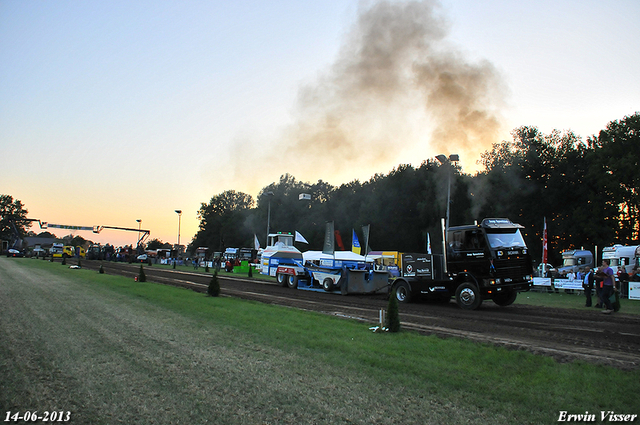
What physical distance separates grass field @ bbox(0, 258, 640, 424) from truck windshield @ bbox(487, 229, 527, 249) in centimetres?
753

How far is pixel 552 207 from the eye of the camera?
168 feet

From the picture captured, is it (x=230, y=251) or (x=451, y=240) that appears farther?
(x=230, y=251)

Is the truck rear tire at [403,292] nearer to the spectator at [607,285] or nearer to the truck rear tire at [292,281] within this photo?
the spectator at [607,285]

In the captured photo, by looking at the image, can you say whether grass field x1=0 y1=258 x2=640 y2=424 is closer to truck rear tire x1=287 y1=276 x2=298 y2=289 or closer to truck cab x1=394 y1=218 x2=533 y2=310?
truck cab x1=394 y1=218 x2=533 y2=310

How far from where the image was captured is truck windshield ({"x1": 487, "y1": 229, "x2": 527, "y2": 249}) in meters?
15.5

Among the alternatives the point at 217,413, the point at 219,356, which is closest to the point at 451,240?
the point at 219,356

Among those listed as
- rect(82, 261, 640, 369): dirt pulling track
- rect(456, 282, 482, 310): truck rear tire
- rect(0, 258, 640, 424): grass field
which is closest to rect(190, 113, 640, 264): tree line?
rect(456, 282, 482, 310): truck rear tire

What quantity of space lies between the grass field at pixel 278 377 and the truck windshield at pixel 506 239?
7531 millimetres

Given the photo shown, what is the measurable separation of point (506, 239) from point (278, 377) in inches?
489

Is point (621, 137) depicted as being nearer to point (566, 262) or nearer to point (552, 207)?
point (552, 207)

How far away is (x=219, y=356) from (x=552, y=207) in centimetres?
5377

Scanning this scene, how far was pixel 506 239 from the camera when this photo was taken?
1573cm

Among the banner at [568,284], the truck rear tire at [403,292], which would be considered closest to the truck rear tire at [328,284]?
the truck rear tire at [403,292]

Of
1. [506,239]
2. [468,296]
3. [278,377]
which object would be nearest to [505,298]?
[468,296]
